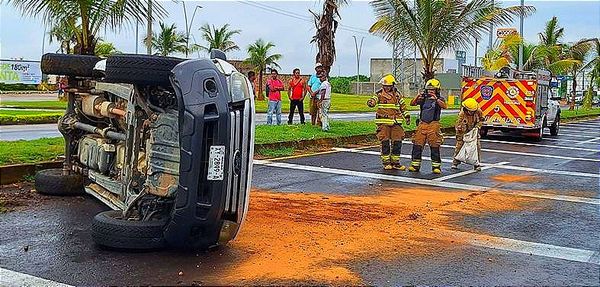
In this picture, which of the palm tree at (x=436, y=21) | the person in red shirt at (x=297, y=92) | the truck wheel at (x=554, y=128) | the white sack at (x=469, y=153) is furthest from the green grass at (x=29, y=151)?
the truck wheel at (x=554, y=128)

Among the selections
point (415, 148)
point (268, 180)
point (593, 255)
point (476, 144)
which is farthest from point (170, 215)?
point (476, 144)

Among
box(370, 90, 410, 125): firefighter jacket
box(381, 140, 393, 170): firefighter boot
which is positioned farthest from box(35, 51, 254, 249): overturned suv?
box(381, 140, 393, 170): firefighter boot

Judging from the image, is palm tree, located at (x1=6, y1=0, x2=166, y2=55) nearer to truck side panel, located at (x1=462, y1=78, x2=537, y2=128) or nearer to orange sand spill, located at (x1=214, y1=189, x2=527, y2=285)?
orange sand spill, located at (x1=214, y1=189, x2=527, y2=285)

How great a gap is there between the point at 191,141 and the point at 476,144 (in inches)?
322

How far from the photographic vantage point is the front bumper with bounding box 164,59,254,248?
5.13m

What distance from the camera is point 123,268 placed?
520 centimetres

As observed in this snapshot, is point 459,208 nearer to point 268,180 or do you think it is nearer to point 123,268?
point 268,180

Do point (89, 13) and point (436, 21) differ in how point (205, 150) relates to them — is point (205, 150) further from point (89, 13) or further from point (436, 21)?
point (436, 21)

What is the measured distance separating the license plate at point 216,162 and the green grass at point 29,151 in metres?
4.99

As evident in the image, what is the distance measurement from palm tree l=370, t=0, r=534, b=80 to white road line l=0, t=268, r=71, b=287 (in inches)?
655

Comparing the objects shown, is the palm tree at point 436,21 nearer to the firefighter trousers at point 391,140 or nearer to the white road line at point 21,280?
the firefighter trousers at point 391,140

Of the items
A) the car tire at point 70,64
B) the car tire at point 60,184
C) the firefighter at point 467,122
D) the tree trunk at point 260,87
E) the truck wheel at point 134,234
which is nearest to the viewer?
the truck wheel at point 134,234

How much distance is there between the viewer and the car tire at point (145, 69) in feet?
18.4

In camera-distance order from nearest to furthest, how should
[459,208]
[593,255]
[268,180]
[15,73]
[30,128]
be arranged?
Result: [593,255], [459,208], [268,180], [30,128], [15,73]
